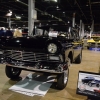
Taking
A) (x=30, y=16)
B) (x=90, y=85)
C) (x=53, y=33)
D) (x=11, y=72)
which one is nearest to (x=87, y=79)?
(x=90, y=85)

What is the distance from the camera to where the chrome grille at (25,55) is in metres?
3.18

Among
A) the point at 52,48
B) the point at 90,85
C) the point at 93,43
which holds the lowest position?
the point at 90,85

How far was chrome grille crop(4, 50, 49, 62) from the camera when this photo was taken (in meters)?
3.18

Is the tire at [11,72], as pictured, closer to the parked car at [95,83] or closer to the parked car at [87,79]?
the parked car at [87,79]

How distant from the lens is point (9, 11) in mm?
16844

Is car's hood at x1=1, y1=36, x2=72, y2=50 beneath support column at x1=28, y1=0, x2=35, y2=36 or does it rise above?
beneath

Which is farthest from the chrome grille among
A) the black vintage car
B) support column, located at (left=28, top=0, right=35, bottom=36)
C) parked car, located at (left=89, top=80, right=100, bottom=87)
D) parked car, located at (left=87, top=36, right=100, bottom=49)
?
parked car, located at (left=87, top=36, right=100, bottom=49)

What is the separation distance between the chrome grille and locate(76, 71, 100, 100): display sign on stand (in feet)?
3.01

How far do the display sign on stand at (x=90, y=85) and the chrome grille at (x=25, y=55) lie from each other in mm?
918

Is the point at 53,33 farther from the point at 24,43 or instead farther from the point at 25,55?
the point at 25,55

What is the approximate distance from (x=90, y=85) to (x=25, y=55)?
5.15 feet

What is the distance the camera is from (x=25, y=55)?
329 cm

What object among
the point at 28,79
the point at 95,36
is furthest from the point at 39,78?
the point at 95,36

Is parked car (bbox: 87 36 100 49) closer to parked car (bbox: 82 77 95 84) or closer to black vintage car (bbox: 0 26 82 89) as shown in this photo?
black vintage car (bbox: 0 26 82 89)
